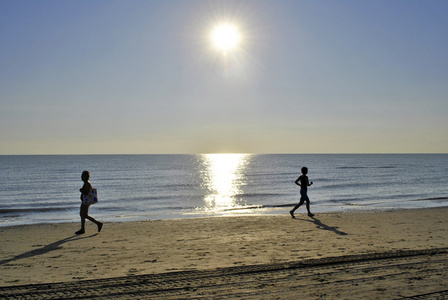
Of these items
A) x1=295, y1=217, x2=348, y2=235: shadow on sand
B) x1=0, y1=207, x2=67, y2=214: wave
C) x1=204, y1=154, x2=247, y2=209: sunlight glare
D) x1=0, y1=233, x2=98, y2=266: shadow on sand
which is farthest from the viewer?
x1=204, y1=154, x2=247, y2=209: sunlight glare

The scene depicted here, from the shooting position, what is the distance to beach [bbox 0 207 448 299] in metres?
5.89

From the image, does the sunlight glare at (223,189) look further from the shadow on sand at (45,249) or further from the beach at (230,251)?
the shadow on sand at (45,249)

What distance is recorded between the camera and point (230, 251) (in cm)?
826

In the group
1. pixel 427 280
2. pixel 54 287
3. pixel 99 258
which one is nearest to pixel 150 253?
pixel 99 258

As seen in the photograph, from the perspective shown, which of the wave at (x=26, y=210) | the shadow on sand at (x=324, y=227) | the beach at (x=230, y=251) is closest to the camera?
the beach at (x=230, y=251)

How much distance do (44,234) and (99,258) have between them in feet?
15.5

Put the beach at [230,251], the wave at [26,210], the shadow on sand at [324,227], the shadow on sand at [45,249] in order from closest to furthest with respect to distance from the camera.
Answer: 1. the beach at [230,251]
2. the shadow on sand at [45,249]
3. the shadow on sand at [324,227]
4. the wave at [26,210]

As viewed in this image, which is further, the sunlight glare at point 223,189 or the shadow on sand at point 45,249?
the sunlight glare at point 223,189

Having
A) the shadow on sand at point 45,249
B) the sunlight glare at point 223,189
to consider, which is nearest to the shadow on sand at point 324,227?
the shadow on sand at point 45,249

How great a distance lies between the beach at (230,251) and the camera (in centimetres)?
589

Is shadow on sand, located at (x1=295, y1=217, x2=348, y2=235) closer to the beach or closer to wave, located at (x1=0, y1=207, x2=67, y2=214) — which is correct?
the beach

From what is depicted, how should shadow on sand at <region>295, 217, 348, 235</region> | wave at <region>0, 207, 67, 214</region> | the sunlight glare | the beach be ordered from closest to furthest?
the beach < shadow on sand at <region>295, 217, 348, 235</region> < wave at <region>0, 207, 67, 214</region> < the sunlight glare

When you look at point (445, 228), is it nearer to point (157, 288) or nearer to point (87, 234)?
point (157, 288)

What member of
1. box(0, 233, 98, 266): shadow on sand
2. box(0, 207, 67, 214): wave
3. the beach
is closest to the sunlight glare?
box(0, 207, 67, 214): wave
